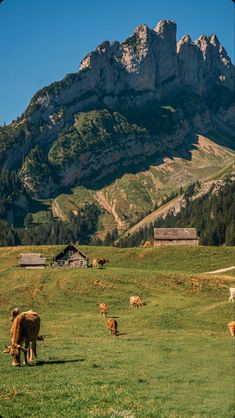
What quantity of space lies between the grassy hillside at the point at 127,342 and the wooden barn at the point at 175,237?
26153mm

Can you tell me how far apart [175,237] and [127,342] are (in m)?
93.3

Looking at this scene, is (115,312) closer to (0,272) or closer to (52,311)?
(52,311)

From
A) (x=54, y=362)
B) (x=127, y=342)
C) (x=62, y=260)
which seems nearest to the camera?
(x=54, y=362)

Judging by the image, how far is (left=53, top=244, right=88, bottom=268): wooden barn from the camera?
10288 cm

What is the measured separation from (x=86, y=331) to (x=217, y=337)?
495 inches

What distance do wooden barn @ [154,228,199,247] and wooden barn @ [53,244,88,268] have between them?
36.6 metres

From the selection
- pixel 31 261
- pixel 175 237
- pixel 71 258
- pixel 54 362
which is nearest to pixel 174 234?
pixel 175 237

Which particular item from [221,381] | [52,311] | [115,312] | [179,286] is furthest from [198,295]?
[221,381]

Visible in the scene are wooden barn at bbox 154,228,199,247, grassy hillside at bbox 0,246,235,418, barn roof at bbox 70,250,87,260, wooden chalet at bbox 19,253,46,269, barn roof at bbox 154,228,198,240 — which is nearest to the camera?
grassy hillside at bbox 0,246,235,418

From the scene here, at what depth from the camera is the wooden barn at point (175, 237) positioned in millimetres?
135875

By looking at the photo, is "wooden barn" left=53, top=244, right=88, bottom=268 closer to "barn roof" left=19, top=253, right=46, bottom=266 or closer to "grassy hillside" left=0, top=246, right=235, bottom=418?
"barn roof" left=19, top=253, right=46, bottom=266

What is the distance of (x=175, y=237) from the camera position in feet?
447

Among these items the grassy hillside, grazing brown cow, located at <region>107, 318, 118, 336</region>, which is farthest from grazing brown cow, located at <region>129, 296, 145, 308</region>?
grazing brown cow, located at <region>107, 318, 118, 336</region>

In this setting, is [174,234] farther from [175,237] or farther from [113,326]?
[113,326]
